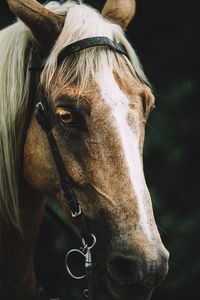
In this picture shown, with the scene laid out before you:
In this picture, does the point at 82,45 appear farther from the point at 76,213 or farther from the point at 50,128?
the point at 76,213

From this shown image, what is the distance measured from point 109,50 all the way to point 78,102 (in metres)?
0.38

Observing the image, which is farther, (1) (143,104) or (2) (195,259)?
(2) (195,259)

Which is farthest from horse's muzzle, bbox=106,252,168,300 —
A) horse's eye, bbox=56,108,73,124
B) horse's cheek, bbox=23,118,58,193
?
horse's eye, bbox=56,108,73,124

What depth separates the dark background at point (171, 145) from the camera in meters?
3.63

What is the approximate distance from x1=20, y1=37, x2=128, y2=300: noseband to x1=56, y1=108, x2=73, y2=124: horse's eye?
118 mm

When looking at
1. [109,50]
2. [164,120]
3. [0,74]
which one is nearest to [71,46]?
[109,50]

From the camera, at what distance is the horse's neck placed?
1762 millimetres

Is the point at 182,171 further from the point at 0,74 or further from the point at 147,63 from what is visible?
the point at 0,74

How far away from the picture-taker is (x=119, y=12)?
1.90 metres

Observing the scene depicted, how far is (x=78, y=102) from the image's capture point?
137 cm

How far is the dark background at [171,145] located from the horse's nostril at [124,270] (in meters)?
2.17

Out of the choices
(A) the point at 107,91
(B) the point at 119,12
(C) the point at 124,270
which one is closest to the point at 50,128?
(A) the point at 107,91

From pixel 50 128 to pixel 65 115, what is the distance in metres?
0.14

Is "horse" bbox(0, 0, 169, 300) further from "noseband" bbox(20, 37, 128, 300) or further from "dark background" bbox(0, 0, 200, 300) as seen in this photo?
"dark background" bbox(0, 0, 200, 300)
